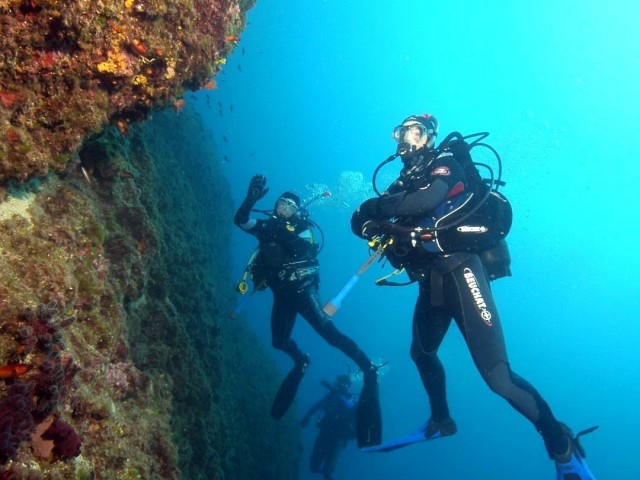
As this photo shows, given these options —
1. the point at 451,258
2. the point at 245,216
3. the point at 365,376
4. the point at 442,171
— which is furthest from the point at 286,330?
the point at 442,171

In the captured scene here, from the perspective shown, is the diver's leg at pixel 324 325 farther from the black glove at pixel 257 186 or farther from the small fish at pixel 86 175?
the small fish at pixel 86 175

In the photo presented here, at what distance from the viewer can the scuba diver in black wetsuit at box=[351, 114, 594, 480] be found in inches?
170

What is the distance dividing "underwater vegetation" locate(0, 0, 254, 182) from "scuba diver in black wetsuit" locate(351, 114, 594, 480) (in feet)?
9.82

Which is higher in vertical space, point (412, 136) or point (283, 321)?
point (412, 136)

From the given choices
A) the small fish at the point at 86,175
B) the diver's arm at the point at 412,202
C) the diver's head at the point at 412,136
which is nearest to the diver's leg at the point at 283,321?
the diver's arm at the point at 412,202

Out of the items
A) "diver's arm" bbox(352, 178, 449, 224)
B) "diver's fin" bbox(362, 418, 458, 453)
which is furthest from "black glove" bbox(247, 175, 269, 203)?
"diver's fin" bbox(362, 418, 458, 453)

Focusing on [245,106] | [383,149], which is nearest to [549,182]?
[383,149]

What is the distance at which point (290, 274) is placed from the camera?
840 cm

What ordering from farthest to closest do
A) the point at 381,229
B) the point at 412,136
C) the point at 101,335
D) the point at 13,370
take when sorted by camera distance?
the point at 412,136 < the point at 381,229 < the point at 101,335 < the point at 13,370

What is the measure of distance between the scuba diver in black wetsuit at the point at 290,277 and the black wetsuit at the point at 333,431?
6905 mm

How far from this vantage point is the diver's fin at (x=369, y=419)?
718cm

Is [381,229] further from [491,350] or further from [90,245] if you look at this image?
[90,245]

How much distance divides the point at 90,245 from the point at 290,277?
16.8 feet

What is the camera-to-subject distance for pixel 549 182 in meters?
102
